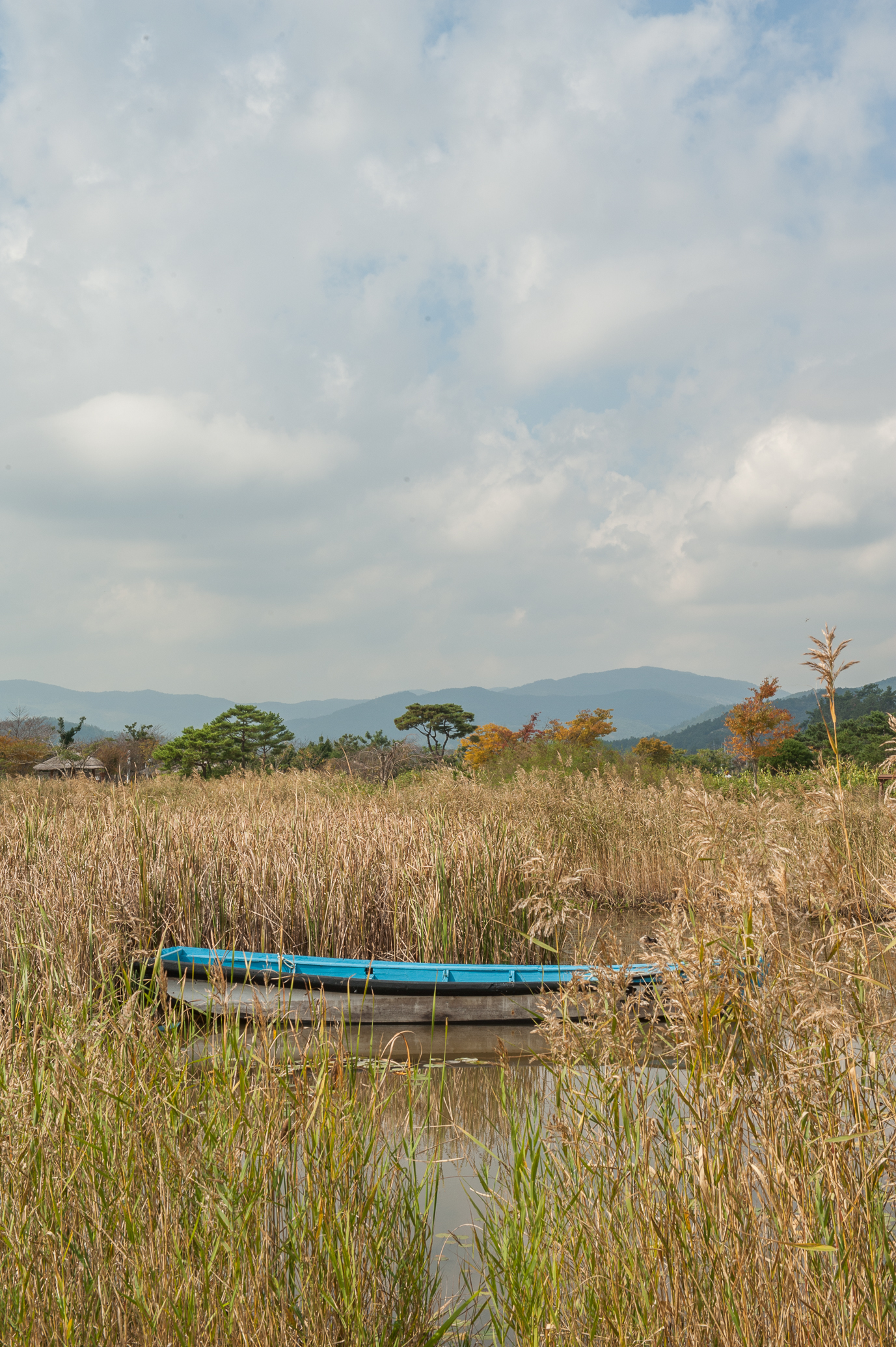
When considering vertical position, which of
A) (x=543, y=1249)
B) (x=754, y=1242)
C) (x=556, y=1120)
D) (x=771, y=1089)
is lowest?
(x=543, y=1249)

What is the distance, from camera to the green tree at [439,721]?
41844 mm

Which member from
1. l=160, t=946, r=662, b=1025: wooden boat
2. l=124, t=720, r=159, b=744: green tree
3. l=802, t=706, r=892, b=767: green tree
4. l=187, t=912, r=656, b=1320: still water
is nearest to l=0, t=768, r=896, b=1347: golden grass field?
l=187, t=912, r=656, b=1320: still water

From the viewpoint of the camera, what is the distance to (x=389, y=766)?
2156 cm

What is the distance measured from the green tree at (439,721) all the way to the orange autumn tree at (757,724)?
16787mm

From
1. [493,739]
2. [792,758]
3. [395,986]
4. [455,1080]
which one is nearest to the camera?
[455,1080]

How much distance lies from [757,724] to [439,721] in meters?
19.1

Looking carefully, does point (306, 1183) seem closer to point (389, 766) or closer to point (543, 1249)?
point (543, 1249)

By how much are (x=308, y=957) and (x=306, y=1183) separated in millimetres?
3646

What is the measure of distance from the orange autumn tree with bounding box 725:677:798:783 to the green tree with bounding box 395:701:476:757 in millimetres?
16787

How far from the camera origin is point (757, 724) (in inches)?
1033

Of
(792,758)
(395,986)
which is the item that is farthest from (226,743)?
(395,986)

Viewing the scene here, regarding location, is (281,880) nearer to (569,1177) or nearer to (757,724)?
(569,1177)

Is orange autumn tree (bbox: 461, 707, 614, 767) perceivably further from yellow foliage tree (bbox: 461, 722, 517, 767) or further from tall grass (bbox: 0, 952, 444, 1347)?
tall grass (bbox: 0, 952, 444, 1347)

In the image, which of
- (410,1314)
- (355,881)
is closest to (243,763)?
(355,881)
